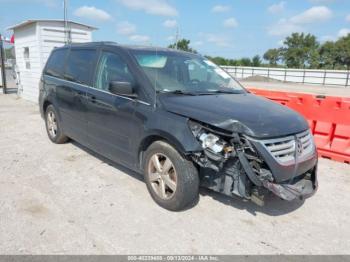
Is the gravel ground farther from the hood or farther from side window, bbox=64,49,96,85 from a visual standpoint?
side window, bbox=64,49,96,85

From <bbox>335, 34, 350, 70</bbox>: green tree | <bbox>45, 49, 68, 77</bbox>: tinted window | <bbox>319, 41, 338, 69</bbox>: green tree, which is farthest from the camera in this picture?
<bbox>319, 41, 338, 69</bbox>: green tree

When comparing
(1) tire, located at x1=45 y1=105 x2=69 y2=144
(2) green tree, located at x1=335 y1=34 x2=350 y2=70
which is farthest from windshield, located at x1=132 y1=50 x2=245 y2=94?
(2) green tree, located at x1=335 y1=34 x2=350 y2=70

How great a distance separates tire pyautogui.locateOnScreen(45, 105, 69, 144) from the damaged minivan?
105cm

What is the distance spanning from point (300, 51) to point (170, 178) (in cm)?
5630

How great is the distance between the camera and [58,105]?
5594 millimetres

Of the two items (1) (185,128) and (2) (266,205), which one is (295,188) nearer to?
(2) (266,205)

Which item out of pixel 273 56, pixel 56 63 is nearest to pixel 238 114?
pixel 56 63

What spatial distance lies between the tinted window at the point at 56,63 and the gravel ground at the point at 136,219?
1.83 m

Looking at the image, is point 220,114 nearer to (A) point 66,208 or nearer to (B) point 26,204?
(A) point 66,208

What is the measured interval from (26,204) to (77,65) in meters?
2.40

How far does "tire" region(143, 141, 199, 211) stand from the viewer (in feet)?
11.0

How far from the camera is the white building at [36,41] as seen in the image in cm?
1098

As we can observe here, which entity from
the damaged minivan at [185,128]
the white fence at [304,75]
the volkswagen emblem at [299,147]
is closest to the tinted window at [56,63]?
the damaged minivan at [185,128]

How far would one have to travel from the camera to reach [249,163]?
10.3 feet
